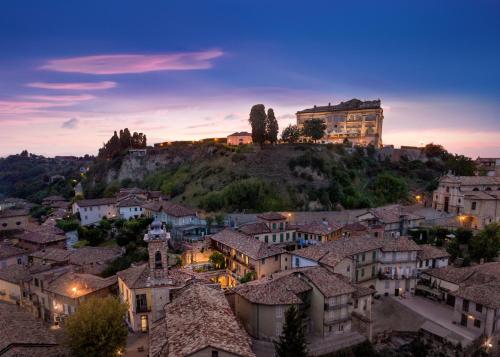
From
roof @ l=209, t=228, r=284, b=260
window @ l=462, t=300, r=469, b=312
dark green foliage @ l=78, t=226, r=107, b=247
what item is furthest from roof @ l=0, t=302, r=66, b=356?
window @ l=462, t=300, r=469, b=312

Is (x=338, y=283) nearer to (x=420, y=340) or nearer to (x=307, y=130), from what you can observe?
(x=420, y=340)

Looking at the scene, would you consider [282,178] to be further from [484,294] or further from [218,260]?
[484,294]

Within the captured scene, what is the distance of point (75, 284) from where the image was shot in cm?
3325

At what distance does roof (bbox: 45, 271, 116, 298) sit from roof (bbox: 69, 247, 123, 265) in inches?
249

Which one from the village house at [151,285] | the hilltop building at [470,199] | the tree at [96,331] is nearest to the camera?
the tree at [96,331]

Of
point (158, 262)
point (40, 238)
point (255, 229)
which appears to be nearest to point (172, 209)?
point (255, 229)

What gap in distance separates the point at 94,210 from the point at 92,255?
2871 cm

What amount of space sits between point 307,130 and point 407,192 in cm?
2877

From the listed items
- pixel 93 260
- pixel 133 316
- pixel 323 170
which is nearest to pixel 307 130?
pixel 323 170

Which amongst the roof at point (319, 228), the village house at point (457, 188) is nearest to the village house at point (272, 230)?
the roof at point (319, 228)

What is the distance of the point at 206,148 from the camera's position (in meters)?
93.9

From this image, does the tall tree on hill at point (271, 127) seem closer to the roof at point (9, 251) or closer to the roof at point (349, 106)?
the roof at point (349, 106)

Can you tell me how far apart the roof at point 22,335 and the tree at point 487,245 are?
164 feet

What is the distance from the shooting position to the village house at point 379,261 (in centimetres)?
3919
